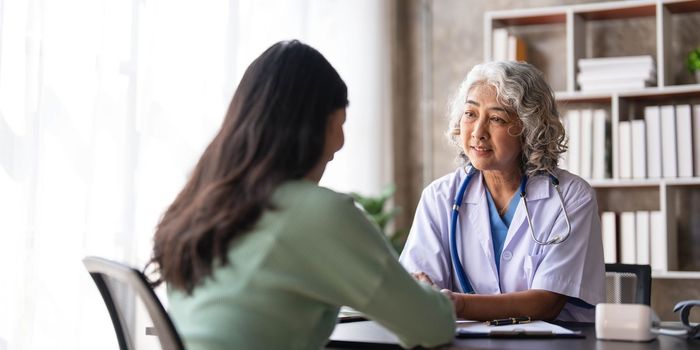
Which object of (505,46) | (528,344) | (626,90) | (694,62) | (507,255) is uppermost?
(505,46)

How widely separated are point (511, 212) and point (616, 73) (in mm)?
1912

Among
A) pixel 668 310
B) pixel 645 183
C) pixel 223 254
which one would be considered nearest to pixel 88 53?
pixel 223 254

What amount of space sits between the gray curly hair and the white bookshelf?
1704 mm

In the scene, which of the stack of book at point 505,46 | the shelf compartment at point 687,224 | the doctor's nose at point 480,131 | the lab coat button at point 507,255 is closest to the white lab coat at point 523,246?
the lab coat button at point 507,255

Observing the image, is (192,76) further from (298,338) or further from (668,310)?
(668,310)

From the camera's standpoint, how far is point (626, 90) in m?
3.79

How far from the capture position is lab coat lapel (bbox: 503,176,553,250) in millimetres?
2086

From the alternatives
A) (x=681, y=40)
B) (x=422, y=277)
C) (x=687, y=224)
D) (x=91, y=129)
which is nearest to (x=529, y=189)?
(x=422, y=277)

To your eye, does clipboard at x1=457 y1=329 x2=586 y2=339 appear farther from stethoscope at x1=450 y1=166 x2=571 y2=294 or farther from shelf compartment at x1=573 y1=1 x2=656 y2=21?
shelf compartment at x1=573 y1=1 x2=656 y2=21

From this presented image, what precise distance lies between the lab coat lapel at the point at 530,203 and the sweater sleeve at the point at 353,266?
934 mm

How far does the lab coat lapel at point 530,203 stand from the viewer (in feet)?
6.84

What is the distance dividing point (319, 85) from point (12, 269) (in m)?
1.40

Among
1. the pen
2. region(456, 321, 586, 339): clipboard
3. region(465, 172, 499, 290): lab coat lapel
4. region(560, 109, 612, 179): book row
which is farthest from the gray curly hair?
region(560, 109, 612, 179): book row

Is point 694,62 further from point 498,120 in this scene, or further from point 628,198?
point 498,120
